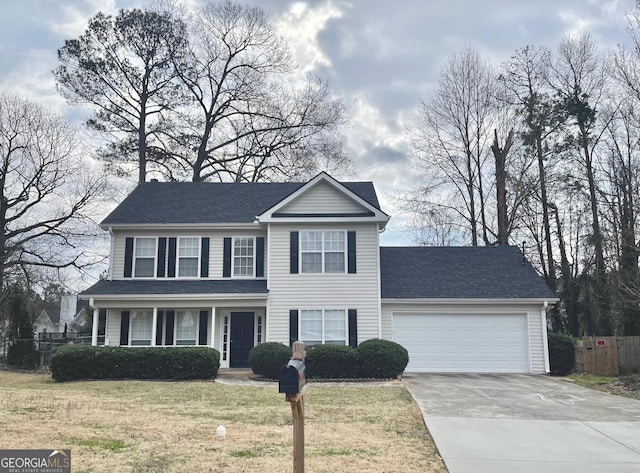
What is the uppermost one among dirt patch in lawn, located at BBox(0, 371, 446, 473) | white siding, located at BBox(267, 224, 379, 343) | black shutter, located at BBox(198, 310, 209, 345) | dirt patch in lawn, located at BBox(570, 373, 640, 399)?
white siding, located at BBox(267, 224, 379, 343)

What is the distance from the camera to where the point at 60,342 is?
23.6 meters

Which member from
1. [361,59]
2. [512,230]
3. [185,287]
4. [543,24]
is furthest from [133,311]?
[512,230]

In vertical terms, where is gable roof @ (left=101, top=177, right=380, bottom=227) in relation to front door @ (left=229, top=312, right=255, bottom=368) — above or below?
above

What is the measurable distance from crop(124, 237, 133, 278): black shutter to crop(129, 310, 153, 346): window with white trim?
1.43 m

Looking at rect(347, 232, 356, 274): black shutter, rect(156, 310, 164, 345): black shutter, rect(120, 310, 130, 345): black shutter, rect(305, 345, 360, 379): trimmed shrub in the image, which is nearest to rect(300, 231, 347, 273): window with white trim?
rect(347, 232, 356, 274): black shutter

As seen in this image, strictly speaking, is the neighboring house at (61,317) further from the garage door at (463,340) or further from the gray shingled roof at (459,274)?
the garage door at (463,340)

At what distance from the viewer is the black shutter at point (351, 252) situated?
18047mm

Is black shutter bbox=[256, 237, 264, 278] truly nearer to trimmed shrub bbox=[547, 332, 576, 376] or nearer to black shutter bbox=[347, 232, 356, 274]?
black shutter bbox=[347, 232, 356, 274]

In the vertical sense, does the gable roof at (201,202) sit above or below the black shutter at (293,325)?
above

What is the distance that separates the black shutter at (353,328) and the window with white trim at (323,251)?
4.78 feet

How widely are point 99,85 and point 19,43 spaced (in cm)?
1086

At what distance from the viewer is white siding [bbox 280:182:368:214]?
18359 mm

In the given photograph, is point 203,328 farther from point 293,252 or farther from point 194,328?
point 293,252

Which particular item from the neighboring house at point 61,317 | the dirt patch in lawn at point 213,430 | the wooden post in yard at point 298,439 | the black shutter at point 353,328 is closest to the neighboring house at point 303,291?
the black shutter at point 353,328
